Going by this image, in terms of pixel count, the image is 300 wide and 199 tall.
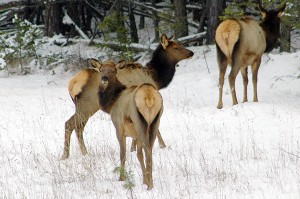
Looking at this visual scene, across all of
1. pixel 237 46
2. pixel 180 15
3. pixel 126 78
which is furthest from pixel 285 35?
pixel 126 78

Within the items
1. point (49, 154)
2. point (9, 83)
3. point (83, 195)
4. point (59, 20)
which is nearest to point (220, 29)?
point (49, 154)

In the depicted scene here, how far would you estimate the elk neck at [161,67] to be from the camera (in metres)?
10.2

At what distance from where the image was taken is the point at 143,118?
675 centimetres

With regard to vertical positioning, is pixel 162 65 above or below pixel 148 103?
below

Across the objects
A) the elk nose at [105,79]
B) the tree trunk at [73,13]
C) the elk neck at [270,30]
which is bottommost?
the tree trunk at [73,13]

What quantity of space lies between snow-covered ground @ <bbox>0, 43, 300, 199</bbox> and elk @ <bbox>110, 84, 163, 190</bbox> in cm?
41

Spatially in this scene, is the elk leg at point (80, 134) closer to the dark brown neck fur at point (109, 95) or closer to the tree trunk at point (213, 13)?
the dark brown neck fur at point (109, 95)

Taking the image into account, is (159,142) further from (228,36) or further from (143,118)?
(228,36)

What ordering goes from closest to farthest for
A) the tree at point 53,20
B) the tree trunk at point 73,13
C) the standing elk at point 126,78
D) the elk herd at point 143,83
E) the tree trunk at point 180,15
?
the elk herd at point 143,83 → the standing elk at point 126,78 → the tree trunk at point 180,15 → the tree at point 53,20 → the tree trunk at point 73,13

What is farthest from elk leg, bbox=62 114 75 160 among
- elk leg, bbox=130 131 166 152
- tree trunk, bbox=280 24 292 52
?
tree trunk, bbox=280 24 292 52

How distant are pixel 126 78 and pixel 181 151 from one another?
5.12 ft

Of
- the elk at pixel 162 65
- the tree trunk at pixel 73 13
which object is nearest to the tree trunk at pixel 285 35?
the elk at pixel 162 65

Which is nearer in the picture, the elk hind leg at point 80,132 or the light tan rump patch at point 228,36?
the elk hind leg at point 80,132

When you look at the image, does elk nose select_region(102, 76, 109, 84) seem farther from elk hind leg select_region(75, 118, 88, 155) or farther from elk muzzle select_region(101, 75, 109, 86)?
elk hind leg select_region(75, 118, 88, 155)
